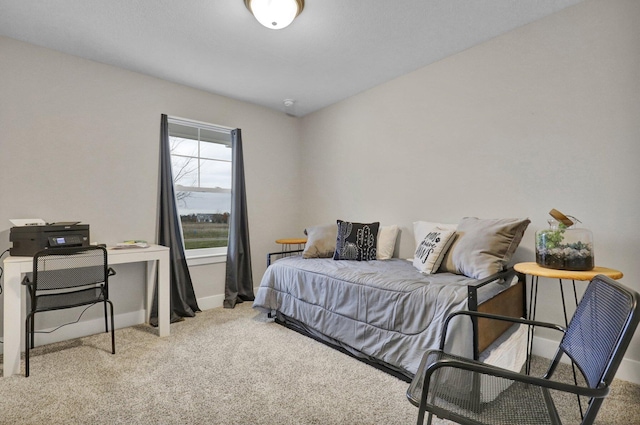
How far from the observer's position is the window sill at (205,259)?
3.45m

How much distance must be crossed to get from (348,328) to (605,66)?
245 cm

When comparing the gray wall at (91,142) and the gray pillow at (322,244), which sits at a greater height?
the gray wall at (91,142)

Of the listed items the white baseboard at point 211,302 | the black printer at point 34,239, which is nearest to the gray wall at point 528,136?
the white baseboard at point 211,302

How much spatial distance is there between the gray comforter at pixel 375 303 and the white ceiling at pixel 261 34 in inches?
72.6

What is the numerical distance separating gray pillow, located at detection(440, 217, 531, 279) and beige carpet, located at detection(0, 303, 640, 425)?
87 cm

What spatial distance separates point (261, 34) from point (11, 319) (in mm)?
2654

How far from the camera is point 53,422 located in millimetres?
1582

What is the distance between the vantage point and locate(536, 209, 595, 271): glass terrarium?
5.72ft

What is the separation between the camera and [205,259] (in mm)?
3541

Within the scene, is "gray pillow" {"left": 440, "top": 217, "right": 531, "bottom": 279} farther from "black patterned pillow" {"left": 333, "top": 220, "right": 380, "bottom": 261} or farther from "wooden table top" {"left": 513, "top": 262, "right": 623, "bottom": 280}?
"black patterned pillow" {"left": 333, "top": 220, "right": 380, "bottom": 261}

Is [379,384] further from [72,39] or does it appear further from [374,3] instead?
[72,39]

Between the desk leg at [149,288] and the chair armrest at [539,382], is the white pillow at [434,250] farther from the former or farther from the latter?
the desk leg at [149,288]

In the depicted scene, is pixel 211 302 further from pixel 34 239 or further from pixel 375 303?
pixel 375 303

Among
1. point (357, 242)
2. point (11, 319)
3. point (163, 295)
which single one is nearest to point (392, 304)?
point (357, 242)
